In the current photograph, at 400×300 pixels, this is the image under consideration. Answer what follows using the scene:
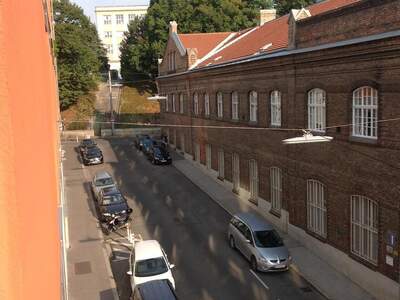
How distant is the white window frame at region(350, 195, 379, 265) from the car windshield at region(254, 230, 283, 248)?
10.1ft

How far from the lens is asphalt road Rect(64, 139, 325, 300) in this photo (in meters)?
18.0

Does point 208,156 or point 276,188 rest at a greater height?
point 208,156

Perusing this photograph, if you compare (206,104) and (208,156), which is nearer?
(206,104)

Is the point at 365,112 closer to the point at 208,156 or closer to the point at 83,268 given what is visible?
the point at 83,268

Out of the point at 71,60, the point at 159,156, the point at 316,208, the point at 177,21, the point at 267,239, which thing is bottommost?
the point at 267,239

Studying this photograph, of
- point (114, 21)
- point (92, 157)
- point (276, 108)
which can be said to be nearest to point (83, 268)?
point (276, 108)

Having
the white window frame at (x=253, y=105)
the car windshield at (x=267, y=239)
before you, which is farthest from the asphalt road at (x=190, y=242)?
the white window frame at (x=253, y=105)

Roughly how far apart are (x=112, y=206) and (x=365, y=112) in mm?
14516

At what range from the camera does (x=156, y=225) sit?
84.9 feet

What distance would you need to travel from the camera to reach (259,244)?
19766mm

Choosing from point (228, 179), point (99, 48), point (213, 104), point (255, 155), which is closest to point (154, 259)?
point (255, 155)

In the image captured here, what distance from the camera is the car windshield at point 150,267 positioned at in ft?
57.0

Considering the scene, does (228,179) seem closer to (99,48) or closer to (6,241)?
(6,241)

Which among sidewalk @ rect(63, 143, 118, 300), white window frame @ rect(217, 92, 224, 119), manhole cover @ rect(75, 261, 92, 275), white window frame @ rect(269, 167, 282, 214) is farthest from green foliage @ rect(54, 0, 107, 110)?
manhole cover @ rect(75, 261, 92, 275)
